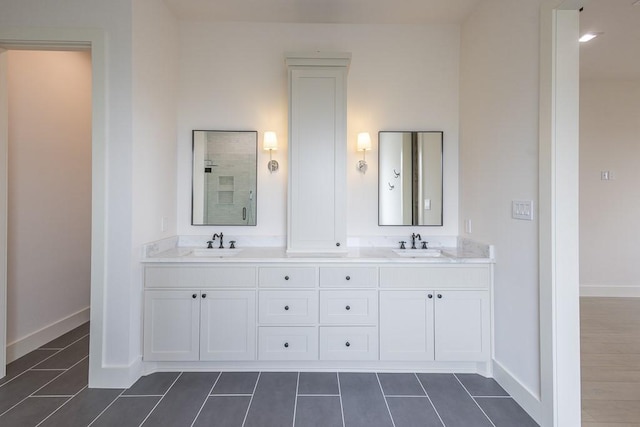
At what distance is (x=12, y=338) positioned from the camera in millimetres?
2410

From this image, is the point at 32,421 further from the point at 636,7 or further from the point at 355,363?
→ the point at 636,7

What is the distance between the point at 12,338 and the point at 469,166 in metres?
4.02

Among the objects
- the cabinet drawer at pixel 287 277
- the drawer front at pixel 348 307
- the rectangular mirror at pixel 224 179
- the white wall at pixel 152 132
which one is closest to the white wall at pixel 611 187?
the drawer front at pixel 348 307

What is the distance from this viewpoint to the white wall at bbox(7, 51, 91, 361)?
2.47 meters

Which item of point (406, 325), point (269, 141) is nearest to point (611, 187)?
point (406, 325)

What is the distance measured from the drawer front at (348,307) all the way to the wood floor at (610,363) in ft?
4.45

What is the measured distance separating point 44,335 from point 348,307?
2.70 metres

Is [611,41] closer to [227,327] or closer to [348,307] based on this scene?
[348,307]

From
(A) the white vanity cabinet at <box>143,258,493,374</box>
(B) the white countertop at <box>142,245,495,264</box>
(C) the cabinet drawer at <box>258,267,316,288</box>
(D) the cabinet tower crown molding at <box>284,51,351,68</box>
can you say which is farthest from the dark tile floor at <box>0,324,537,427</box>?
(D) the cabinet tower crown molding at <box>284,51,351,68</box>

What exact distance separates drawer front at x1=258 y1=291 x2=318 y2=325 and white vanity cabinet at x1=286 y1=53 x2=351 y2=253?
15.8 inches

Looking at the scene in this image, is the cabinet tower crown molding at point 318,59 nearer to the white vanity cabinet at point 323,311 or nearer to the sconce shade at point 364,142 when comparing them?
the sconce shade at point 364,142

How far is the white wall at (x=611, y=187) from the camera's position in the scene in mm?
3926

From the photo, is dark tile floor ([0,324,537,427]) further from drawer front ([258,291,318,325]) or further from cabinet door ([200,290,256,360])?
drawer front ([258,291,318,325])

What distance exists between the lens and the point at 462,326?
7.35 ft
